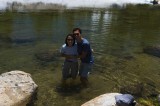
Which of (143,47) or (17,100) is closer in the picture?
(17,100)

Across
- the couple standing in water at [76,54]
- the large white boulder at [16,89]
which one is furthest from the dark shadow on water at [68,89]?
the large white boulder at [16,89]

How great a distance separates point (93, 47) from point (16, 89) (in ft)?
32.0

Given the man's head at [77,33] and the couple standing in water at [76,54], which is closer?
the man's head at [77,33]

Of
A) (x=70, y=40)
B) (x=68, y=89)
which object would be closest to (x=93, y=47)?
(x=68, y=89)

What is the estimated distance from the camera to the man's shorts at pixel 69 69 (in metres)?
13.6

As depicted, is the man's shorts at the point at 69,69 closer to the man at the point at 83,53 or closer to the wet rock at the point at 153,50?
the man at the point at 83,53

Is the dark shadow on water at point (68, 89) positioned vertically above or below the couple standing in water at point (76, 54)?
below

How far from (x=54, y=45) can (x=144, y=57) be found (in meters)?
5.79

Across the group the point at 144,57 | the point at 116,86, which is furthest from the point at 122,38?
the point at 116,86

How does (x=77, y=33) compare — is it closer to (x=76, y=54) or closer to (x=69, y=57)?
(x=76, y=54)

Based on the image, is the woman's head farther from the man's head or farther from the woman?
Answer: the man's head

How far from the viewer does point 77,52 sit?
1312cm

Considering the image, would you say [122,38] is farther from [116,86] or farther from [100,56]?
[116,86]

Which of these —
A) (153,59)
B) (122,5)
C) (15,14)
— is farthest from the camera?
(122,5)
